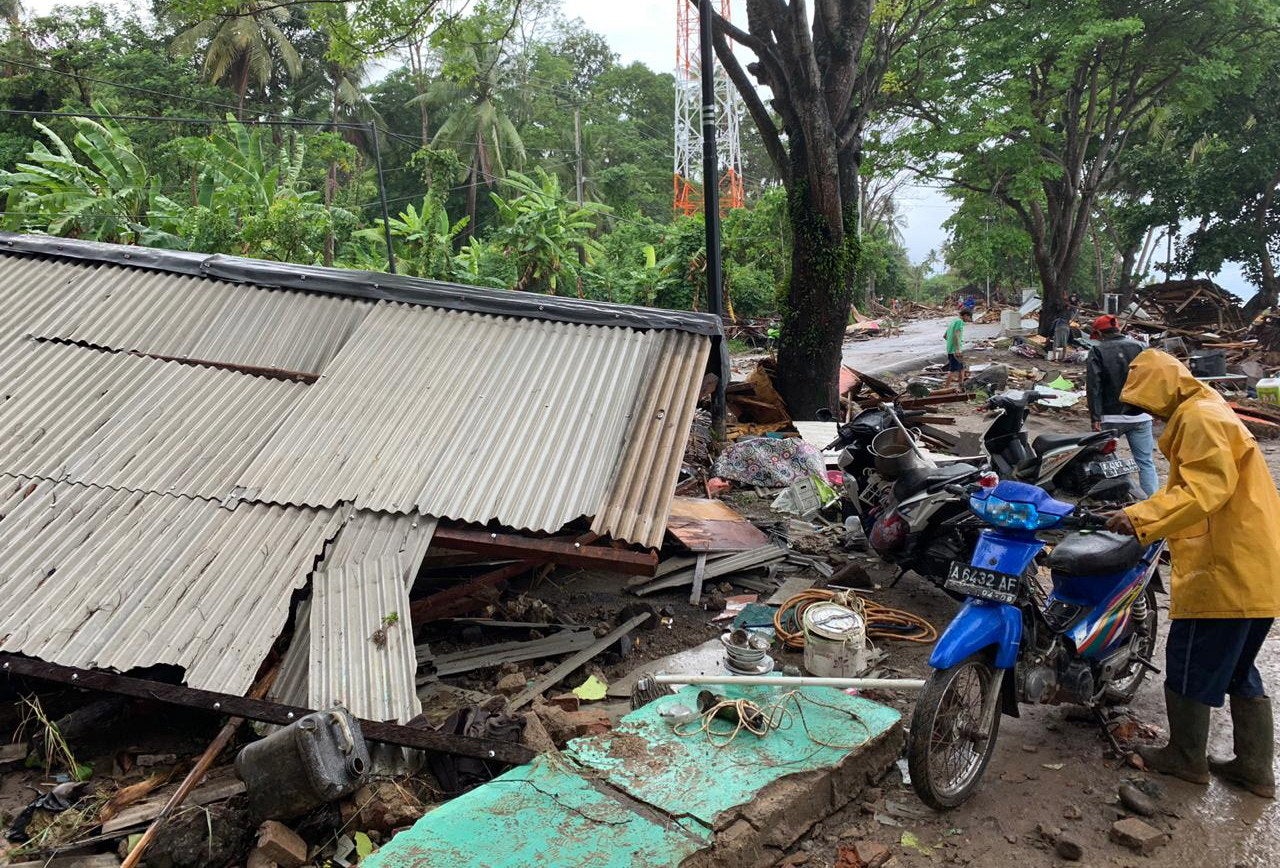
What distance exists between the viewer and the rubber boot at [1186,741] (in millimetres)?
3619

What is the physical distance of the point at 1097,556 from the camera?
141 inches

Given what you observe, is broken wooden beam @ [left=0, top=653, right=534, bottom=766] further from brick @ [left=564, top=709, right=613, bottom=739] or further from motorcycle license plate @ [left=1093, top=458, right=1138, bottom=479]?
motorcycle license plate @ [left=1093, top=458, right=1138, bottom=479]

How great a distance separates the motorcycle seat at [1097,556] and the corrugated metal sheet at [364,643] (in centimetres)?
291

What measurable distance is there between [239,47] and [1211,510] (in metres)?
31.2

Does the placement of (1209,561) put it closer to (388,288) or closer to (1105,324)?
(1105,324)

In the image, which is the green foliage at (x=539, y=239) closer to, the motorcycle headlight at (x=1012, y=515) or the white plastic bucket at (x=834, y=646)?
the white plastic bucket at (x=834, y=646)

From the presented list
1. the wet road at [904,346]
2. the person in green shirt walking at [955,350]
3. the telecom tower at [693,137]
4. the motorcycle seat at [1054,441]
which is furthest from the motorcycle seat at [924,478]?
the telecom tower at [693,137]

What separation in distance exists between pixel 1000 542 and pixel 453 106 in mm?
35954

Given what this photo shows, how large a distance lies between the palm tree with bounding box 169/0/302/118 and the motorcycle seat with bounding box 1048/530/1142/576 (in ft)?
94.4

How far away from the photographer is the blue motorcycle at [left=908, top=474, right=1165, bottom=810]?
339 cm

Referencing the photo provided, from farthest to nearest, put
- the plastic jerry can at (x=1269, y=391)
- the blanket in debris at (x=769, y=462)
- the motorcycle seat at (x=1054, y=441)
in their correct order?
the plastic jerry can at (x=1269, y=391) < the blanket in debris at (x=769, y=462) < the motorcycle seat at (x=1054, y=441)

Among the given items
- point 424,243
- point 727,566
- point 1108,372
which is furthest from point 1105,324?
point 424,243

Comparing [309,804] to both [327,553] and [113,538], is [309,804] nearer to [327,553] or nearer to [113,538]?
[327,553]

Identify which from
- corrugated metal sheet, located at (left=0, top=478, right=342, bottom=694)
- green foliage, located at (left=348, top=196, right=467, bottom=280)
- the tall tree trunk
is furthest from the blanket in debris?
green foliage, located at (left=348, top=196, right=467, bottom=280)
